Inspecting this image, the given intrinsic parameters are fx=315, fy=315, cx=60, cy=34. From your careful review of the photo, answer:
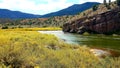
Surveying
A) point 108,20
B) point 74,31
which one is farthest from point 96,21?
point 74,31

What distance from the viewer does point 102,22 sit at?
127 metres

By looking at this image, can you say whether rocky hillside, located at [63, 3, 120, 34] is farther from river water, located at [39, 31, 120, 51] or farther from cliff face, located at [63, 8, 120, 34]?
river water, located at [39, 31, 120, 51]

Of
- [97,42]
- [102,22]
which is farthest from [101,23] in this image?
[97,42]

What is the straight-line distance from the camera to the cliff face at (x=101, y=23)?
123 metres

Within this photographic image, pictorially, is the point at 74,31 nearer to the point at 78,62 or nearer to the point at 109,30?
the point at 109,30

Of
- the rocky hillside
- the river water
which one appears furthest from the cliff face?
the river water

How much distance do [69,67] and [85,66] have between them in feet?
6.69

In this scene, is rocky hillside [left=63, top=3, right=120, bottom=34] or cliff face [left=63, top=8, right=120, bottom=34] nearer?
cliff face [left=63, top=8, right=120, bottom=34]

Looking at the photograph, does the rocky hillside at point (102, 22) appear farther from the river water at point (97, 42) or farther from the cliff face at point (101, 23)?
the river water at point (97, 42)

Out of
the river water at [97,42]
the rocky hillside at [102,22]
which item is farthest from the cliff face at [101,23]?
the river water at [97,42]

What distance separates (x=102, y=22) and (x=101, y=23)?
0.65 metres

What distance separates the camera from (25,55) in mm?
23406

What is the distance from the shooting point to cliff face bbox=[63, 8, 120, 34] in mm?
123062

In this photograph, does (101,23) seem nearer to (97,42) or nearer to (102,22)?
(102,22)
